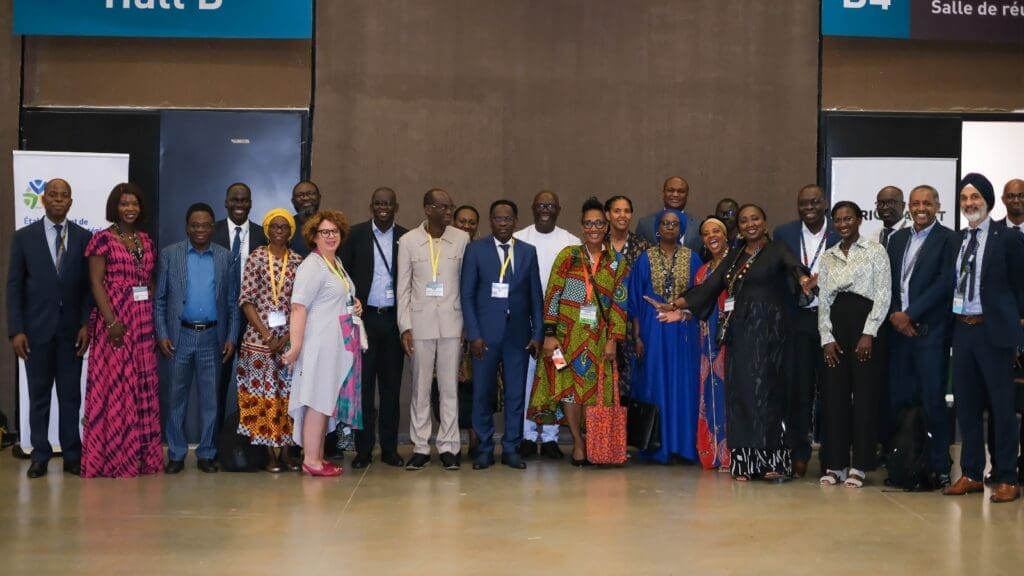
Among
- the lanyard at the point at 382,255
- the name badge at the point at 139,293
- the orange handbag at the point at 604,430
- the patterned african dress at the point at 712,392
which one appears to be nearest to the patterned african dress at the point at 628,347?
the orange handbag at the point at 604,430

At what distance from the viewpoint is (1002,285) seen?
20.1 feet

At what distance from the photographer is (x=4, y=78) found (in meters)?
8.59

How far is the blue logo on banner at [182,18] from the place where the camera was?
27.9 ft

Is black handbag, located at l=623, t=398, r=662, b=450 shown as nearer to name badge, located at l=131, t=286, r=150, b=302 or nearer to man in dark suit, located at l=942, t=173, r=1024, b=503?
man in dark suit, located at l=942, t=173, r=1024, b=503

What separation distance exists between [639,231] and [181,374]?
334cm

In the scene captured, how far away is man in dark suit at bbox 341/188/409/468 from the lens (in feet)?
23.1

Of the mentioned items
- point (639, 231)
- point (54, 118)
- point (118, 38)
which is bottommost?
point (639, 231)

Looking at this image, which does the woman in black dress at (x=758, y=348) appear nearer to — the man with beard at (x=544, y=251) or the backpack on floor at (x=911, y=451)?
the backpack on floor at (x=911, y=451)

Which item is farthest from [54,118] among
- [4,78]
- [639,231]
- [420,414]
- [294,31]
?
[639,231]

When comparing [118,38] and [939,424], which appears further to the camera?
[118,38]

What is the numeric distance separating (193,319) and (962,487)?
475 cm

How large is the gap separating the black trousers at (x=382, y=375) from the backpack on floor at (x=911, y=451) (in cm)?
312

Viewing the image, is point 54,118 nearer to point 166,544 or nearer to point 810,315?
point 166,544

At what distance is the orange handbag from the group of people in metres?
0.05
